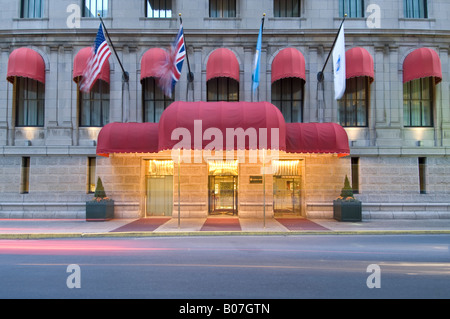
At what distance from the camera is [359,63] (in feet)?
56.8

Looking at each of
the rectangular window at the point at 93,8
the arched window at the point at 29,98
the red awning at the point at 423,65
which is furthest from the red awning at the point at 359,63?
the arched window at the point at 29,98

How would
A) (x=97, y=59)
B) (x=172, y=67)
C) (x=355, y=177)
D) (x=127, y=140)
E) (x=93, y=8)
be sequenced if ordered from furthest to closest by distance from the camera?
1. (x=93, y=8)
2. (x=355, y=177)
3. (x=127, y=140)
4. (x=172, y=67)
5. (x=97, y=59)

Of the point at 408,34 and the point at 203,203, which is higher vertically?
the point at 408,34

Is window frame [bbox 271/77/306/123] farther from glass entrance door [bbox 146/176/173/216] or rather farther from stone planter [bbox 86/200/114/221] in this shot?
stone planter [bbox 86/200/114/221]

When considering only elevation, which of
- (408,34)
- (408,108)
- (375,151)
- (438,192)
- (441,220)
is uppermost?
(408,34)

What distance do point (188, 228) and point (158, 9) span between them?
505 inches

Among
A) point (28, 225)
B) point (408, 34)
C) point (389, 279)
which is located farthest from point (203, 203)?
point (408, 34)

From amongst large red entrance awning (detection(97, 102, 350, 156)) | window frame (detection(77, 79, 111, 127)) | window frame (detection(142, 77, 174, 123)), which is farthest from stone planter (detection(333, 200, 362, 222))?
window frame (detection(77, 79, 111, 127))

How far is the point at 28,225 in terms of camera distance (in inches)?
595

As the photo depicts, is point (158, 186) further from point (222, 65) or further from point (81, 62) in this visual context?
point (81, 62)

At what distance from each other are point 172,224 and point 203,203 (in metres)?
2.65

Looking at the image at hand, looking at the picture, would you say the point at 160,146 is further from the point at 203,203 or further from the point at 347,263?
the point at 347,263

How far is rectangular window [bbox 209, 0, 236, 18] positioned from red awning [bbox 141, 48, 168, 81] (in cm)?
408

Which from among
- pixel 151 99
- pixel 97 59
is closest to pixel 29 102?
pixel 97 59
